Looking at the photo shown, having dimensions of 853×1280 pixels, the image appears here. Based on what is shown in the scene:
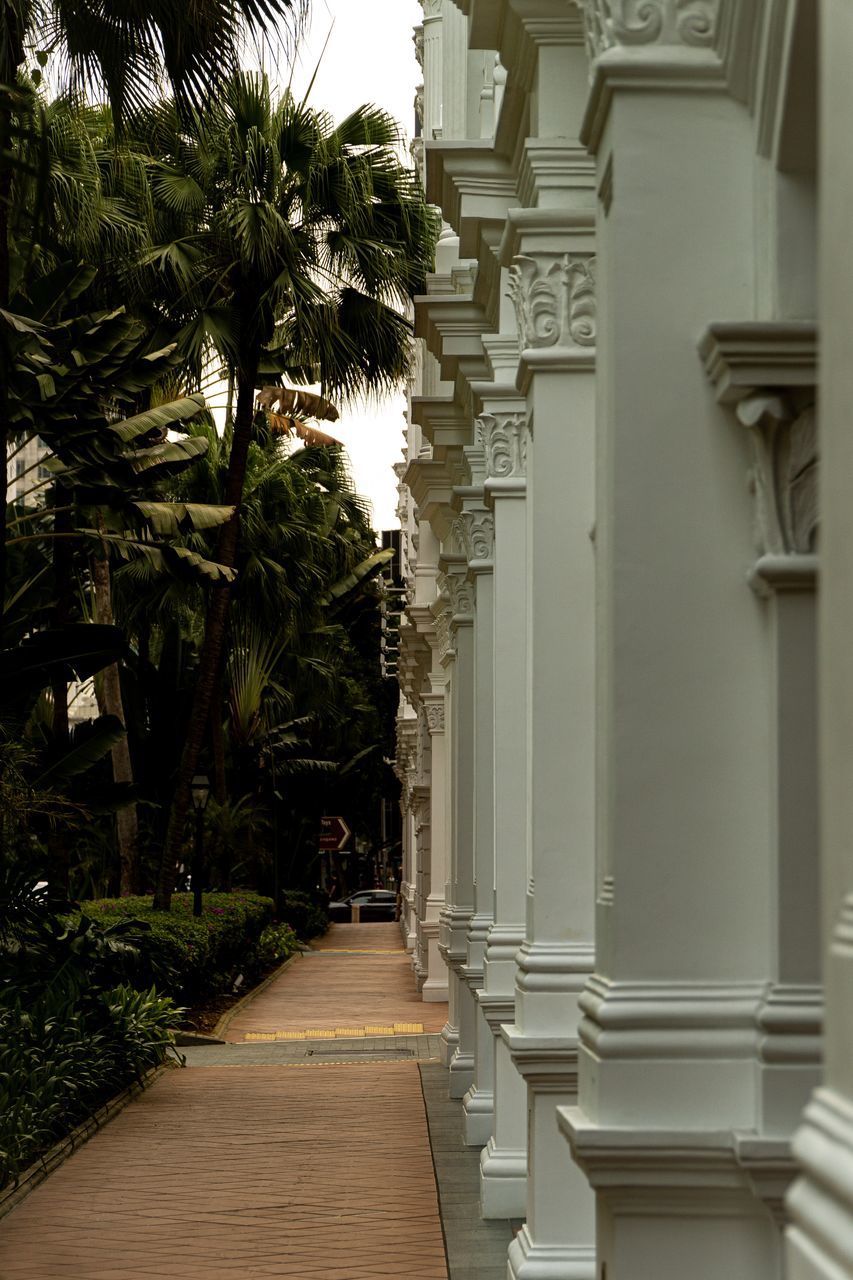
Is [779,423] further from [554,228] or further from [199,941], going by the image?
[199,941]

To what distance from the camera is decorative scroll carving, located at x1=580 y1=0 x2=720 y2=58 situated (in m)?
4.95

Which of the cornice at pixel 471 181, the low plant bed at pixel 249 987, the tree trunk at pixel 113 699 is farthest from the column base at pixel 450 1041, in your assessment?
the cornice at pixel 471 181

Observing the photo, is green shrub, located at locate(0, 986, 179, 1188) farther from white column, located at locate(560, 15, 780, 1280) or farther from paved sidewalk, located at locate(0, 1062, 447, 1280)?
white column, located at locate(560, 15, 780, 1280)

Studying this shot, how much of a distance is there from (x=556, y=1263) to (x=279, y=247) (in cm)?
1610

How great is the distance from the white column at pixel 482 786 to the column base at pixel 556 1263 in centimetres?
486

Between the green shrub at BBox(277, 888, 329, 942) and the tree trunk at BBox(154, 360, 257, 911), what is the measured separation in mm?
21116

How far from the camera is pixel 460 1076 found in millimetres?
15664

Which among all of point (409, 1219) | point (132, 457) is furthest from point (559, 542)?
point (132, 457)

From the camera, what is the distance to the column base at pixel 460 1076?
51.0 feet

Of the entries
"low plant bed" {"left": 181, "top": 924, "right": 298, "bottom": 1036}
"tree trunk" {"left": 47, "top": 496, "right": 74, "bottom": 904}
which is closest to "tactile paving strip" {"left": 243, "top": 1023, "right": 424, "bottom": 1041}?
"low plant bed" {"left": 181, "top": 924, "right": 298, "bottom": 1036}

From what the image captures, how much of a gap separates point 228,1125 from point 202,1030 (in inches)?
331

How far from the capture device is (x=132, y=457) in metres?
16.9

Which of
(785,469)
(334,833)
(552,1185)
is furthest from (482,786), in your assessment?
(334,833)

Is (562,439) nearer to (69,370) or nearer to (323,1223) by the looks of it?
(323,1223)
